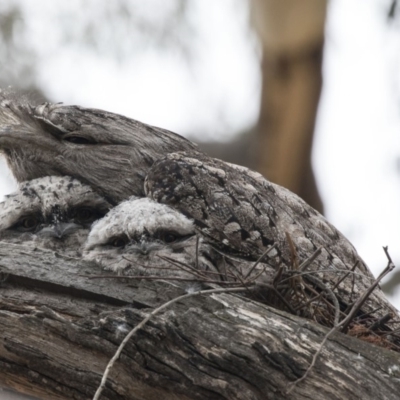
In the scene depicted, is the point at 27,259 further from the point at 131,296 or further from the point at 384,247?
the point at 384,247

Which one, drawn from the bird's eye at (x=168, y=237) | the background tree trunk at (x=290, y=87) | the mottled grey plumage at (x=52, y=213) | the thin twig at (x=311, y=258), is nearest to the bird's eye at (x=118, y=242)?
the bird's eye at (x=168, y=237)

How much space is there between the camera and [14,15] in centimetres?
579

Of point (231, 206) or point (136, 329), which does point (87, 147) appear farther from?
point (136, 329)

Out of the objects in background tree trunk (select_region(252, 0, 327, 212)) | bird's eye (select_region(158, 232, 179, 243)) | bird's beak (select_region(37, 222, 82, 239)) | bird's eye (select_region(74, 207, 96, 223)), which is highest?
background tree trunk (select_region(252, 0, 327, 212))

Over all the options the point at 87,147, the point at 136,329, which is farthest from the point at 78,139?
the point at 136,329

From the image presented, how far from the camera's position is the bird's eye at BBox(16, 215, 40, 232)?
373cm

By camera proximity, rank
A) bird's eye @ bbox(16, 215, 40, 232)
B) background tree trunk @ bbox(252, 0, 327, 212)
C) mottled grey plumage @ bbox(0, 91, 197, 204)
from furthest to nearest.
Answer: background tree trunk @ bbox(252, 0, 327, 212)
mottled grey plumage @ bbox(0, 91, 197, 204)
bird's eye @ bbox(16, 215, 40, 232)

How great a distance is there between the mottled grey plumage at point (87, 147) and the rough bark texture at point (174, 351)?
51.5 inches

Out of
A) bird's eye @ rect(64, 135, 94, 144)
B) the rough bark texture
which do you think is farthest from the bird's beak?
the rough bark texture

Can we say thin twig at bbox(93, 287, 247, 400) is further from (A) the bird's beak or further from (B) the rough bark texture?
(A) the bird's beak

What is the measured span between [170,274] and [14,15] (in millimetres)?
3503

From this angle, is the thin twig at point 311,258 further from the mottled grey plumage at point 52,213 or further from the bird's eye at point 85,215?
the bird's eye at point 85,215

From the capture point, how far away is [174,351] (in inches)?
91.8

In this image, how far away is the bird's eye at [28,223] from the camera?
3727 mm
